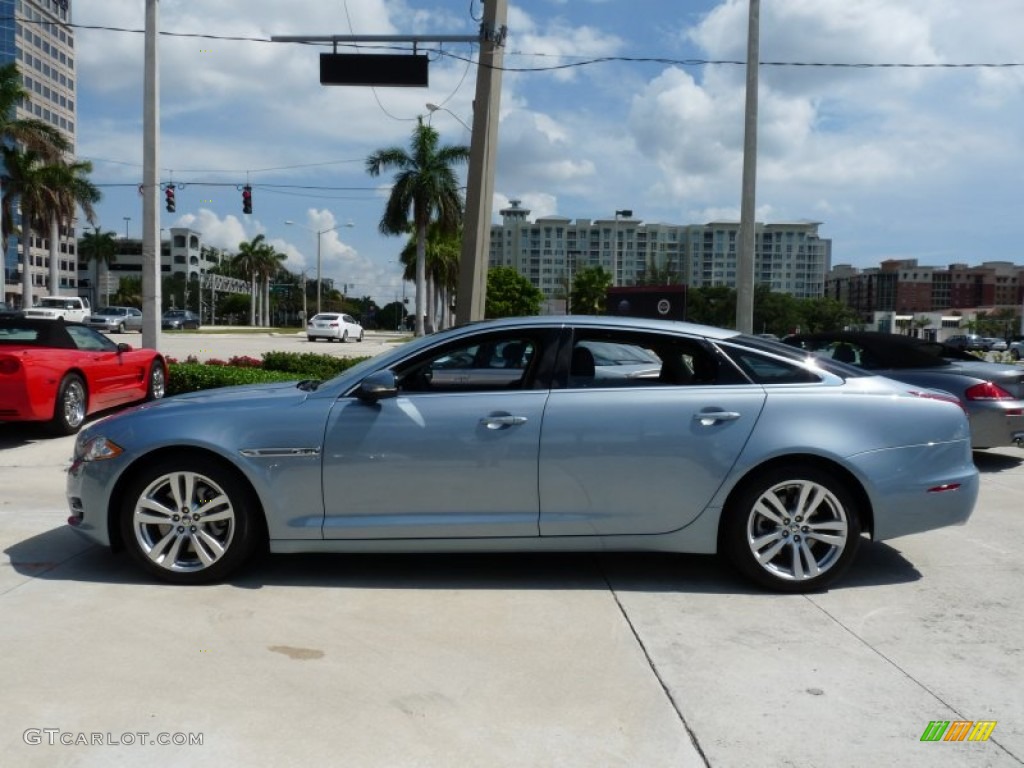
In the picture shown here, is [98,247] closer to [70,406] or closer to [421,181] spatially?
[421,181]

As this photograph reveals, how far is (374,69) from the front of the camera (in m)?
13.8

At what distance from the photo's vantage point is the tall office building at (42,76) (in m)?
92.9

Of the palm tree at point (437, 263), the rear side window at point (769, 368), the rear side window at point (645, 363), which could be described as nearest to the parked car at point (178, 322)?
the palm tree at point (437, 263)

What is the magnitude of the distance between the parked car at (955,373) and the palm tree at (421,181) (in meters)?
41.5

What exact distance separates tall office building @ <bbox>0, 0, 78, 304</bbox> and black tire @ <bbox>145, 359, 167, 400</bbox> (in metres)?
85.5

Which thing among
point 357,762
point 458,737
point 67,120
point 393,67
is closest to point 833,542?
point 458,737

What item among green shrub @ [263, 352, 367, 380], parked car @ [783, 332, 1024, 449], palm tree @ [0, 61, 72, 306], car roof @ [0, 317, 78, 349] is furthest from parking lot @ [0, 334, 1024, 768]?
palm tree @ [0, 61, 72, 306]

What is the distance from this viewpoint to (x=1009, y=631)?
4.41 m

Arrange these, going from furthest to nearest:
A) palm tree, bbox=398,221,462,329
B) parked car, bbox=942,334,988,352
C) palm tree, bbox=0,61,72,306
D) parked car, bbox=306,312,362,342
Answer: palm tree, bbox=398,221,462,329 → palm tree, bbox=0,61,72,306 → parked car, bbox=306,312,362,342 → parked car, bbox=942,334,988,352

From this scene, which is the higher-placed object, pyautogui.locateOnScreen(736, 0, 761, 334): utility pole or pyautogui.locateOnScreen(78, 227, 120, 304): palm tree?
pyautogui.locateOnScreen(78, 227, 120, 304): palm tree

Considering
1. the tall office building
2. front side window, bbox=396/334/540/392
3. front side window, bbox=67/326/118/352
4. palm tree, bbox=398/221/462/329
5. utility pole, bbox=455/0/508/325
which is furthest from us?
the tall office building

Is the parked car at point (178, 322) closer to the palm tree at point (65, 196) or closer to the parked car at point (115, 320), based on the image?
the parked car at point (115, 320)

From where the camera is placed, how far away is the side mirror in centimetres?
471

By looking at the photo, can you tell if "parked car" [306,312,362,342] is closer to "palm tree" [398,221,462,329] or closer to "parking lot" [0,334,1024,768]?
"palm tree" [398,221,462,329]
